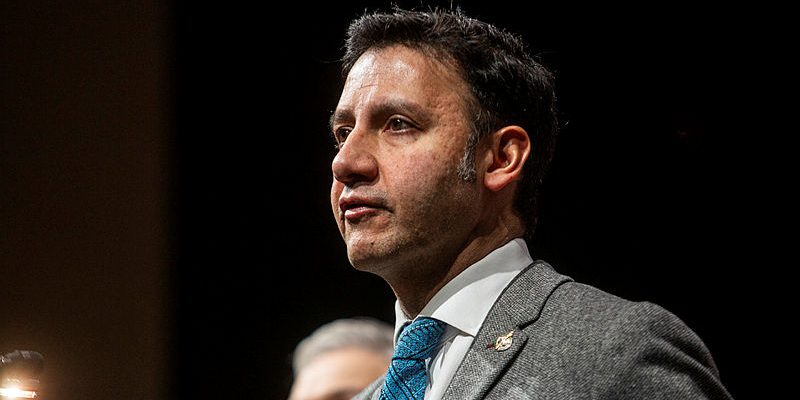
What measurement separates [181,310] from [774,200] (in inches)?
74.8

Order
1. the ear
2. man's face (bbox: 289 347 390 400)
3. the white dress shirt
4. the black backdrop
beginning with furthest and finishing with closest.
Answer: the black backdrop → man's face (bbox: 289 347 390 400) → the ear → the white dress shirt

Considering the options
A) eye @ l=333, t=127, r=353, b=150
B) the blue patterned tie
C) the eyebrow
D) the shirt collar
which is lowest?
the blue patterned tie

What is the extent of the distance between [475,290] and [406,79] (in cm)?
40

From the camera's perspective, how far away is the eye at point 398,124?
1.72m

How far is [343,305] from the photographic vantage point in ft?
11.3

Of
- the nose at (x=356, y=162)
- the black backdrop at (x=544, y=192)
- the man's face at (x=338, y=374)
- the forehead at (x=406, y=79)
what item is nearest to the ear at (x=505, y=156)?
the forehead at (x=406, y=79)

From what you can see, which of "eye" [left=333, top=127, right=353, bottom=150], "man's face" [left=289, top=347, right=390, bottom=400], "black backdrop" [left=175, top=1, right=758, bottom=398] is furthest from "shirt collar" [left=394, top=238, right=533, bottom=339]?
"black backdrop" [left=175, top=1, right=758, bottom=398]

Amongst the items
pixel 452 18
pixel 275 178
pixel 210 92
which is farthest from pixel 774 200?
pixel 210 92

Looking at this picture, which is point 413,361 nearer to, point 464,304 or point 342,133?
point 464,304

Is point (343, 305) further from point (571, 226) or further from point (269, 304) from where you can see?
point (571, 226)

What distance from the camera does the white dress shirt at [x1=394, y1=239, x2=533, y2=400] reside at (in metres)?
1.65

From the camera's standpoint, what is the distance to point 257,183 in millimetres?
3422

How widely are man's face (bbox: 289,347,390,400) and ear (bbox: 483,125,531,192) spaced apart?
81 cm

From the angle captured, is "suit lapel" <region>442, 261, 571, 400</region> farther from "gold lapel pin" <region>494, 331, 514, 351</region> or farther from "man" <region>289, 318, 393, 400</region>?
"man" <region>289, 318, 393, 400</region>
